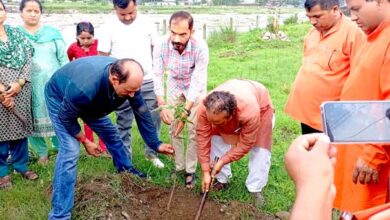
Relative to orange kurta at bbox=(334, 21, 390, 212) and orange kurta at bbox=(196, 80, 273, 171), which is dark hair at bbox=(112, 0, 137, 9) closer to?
orange kurta at bbox=(196, 80, 273, 171)

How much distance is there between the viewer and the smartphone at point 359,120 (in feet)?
4.83

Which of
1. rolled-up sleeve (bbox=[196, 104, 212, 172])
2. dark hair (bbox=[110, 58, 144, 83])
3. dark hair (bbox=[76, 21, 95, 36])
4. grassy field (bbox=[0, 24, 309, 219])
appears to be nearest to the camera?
dark hair (bbox=[110, 58, 144, 83])

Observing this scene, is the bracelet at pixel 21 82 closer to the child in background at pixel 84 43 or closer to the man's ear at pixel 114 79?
the child in background at pixel 84 43

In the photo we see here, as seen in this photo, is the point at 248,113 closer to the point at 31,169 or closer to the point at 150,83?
the point at 150,83

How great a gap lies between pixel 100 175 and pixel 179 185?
77cm

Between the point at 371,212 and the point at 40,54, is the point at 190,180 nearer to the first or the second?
the point at 40,54

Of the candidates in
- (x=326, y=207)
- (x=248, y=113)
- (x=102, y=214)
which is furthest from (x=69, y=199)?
(x=326, y=207)

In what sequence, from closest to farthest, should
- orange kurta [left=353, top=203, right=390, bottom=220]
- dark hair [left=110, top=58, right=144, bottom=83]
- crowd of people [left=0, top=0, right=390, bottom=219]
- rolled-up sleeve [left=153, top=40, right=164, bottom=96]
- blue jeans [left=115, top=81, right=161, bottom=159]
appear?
A: orange kurta [left=353, top=203, right=390, bottom=220]
crowd of people [left=0, top=0, right=390, bottom=219]
dark hair [left=110, top=58, right=144, bottom=83]
rolled-up sleeve [left=153, top=40, right=164, bottom=96]
blue jeans [left=115, top=81, right=161, bottom=159]

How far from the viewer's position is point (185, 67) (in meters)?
4.16

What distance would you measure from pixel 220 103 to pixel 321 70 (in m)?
0.83

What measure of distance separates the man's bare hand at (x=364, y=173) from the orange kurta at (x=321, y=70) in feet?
3.04

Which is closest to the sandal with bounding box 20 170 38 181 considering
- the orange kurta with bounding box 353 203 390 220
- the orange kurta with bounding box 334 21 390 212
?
the orange kurta with bounding box 334 21 390 212

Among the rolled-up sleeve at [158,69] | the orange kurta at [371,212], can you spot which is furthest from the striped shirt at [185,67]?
the orange kurta at [371,212]

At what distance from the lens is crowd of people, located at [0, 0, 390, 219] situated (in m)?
2.58
